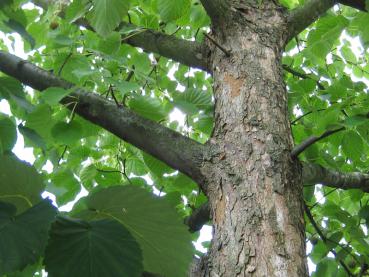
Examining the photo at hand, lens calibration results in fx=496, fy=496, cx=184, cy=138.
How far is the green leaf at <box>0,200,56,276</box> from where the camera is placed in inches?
21.0

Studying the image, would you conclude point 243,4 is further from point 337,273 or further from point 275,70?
point 337,273

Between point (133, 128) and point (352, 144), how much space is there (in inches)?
35.3

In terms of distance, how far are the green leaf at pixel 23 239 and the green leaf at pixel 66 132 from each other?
108 cm

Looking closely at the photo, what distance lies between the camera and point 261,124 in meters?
1.43

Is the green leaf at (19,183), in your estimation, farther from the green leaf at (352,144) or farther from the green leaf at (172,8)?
the green leaf at (352,144)

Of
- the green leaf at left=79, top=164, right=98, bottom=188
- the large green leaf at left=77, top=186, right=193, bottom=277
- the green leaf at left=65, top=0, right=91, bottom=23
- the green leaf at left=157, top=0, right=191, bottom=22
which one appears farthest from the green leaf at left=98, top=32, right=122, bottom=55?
the large green leaf at left=77, top=186, right=193, bottom=277

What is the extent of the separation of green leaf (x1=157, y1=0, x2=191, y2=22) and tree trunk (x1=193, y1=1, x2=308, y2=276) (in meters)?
0.20

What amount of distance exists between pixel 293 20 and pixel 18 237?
1.64 meters

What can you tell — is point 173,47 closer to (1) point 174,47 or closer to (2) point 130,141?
(1) point 174,47

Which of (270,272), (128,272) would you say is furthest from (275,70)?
(128,272)

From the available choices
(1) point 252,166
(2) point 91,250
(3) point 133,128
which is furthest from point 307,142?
(2) point 91,250

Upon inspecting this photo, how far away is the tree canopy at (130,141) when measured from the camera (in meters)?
0.57

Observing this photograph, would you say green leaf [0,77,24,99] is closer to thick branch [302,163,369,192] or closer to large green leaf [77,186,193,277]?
large green leaf [77,186,193,277]

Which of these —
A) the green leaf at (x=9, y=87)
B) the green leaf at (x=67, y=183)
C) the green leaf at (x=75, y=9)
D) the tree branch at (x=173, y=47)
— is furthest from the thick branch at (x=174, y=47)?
the green leaf at (x=9, y=87)
